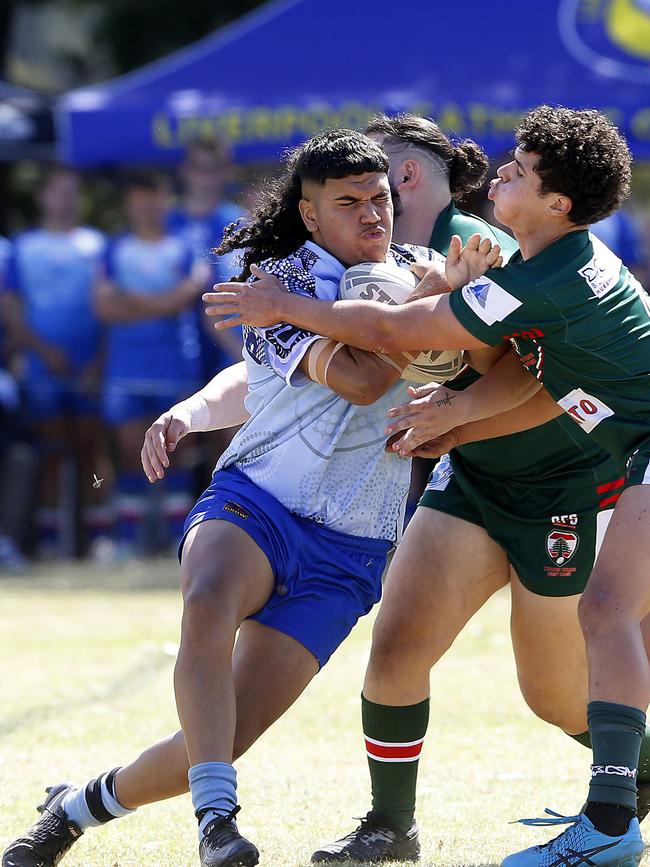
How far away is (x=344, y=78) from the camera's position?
10234 millimetres

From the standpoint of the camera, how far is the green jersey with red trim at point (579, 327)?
344 cm

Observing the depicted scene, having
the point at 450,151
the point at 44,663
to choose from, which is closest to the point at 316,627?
the point at 450,151

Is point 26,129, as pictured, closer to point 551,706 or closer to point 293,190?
point 293,190

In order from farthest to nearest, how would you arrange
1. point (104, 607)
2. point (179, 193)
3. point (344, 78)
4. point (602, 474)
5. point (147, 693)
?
point (179, 193), point (344, 78), point (104, 607), point (147, 693), point (602, 474)

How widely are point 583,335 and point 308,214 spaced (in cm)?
80

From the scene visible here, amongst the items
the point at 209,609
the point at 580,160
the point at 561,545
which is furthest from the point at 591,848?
the point at 580,160

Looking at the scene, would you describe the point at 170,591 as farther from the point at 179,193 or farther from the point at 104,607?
the point at 179,193

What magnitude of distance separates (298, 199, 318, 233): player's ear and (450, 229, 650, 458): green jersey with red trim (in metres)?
0.47

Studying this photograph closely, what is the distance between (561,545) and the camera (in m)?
4.02

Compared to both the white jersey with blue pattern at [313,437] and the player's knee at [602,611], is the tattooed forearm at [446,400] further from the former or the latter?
the player's knee at [602,611]

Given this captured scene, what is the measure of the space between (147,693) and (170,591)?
2722mm

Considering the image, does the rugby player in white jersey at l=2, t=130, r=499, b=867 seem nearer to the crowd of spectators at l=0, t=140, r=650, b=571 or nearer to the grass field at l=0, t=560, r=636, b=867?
the grass field at l=0, t=560, r=636, b=867

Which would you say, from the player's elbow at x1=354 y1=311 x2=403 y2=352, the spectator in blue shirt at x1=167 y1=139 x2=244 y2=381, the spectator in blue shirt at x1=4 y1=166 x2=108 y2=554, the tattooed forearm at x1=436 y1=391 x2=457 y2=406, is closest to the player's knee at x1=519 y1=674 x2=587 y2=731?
the tattooed forearm at x1=436 y1=391 x2=457 y2=406

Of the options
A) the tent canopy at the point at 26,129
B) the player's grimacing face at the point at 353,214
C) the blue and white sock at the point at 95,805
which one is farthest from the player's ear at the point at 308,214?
the tent canopy at the point at 26,129
